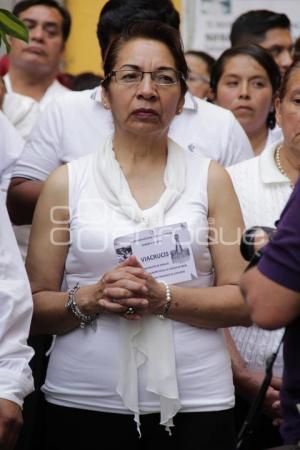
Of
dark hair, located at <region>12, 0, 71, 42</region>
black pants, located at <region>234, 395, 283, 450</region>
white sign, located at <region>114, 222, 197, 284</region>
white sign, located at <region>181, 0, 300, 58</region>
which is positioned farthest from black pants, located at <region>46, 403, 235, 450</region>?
white sign, located at <region>181, 0, 300, 58</region>

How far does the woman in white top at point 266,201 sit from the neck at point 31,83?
2463 millimetres

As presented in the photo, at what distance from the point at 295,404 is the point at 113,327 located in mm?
1182

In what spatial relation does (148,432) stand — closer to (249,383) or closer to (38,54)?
(249,383)

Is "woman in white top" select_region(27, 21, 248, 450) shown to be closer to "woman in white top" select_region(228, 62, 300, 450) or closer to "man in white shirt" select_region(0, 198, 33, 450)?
"man in white shirt" select_region(0, 198, 33, 450)

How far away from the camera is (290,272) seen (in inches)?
114

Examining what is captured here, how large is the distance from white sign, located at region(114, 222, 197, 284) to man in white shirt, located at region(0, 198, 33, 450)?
373 millimetres

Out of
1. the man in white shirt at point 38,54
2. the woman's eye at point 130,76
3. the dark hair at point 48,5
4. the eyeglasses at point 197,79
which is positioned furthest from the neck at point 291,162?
the eyeglasses at point 197,79

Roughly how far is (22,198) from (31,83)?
2.26 metres

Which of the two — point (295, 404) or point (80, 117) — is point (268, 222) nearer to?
point (80, 117)

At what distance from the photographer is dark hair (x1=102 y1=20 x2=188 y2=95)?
174 inches

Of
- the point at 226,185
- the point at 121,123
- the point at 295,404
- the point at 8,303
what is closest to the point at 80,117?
the point at 121,123

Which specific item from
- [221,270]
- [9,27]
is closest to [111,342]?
[221,270]

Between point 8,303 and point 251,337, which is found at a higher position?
point 8,303

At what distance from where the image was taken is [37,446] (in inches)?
201
